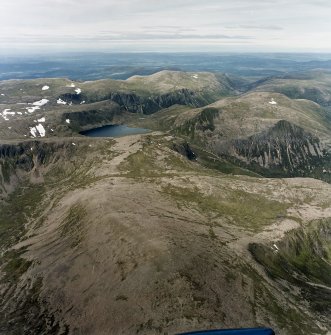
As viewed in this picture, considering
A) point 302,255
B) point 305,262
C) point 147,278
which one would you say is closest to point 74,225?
point 147,278

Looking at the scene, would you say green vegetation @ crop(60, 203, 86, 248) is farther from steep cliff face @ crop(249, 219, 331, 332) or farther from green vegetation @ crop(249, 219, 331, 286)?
steep cliff face @ crop(249, 219, 331, 332)

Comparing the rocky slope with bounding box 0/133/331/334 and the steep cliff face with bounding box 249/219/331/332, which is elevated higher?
the rocky slope with bounding box 0/133/331/334

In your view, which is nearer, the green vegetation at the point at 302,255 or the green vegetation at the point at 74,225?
the green vegetation at the point at 302,255

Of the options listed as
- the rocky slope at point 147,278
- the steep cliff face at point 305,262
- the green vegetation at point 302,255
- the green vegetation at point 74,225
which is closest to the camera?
the rocky slope at point 147,278

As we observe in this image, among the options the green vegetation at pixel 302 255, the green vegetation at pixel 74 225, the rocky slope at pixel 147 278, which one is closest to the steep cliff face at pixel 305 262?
the green vegetation at pixel 302 255

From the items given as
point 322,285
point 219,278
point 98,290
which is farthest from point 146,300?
point 322,285

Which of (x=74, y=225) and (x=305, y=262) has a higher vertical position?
(x=74, y=225)

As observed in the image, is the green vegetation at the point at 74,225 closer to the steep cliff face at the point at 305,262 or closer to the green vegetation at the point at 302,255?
the green vegetation at the point at 302,255

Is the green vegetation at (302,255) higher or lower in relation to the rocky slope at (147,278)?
lower

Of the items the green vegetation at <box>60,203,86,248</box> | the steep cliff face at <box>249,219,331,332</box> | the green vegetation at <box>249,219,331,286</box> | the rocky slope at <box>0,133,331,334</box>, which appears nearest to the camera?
the rocky slope at <box>0,133,331,334</box>

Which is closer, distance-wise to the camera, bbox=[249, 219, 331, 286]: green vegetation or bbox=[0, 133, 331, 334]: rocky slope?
bbox=[0, 133, 331, 334]: rocky slope

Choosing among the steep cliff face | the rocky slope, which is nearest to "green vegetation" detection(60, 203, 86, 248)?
the rocky slope

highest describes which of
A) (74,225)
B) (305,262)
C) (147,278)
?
(147,278)

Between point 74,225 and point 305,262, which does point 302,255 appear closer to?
point 305,262
